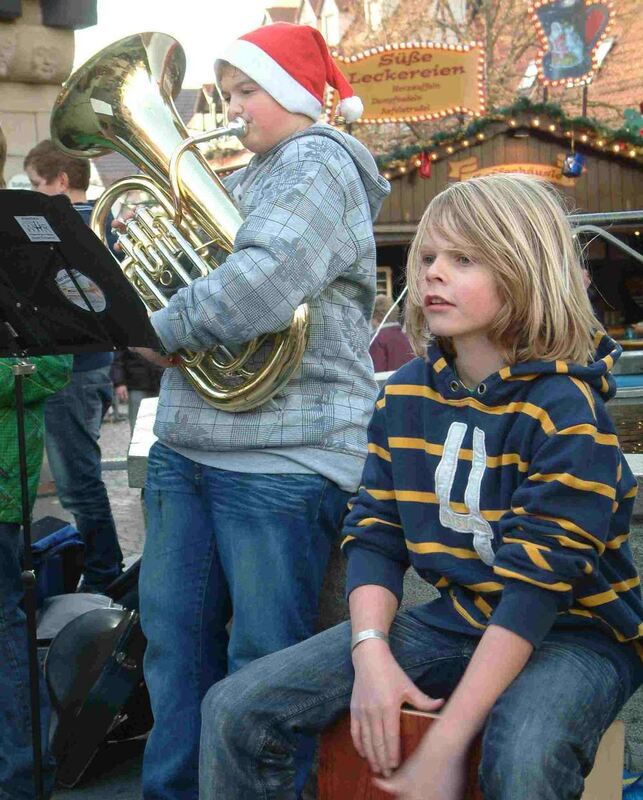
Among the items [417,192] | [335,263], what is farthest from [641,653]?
[417,192]

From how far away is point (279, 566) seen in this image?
2689 mm

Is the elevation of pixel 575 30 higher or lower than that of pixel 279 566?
higher

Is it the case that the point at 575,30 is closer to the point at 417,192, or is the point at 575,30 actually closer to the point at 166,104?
the point at 417,192

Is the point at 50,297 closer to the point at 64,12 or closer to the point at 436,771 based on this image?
the point at 436,771

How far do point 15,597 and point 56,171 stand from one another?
2.83 m

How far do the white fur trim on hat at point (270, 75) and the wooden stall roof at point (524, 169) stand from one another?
593 inches

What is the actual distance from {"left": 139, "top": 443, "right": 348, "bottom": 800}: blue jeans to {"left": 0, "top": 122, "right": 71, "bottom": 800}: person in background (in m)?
0.48

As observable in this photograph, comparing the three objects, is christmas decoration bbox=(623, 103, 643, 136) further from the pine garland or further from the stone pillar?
the stone pillar

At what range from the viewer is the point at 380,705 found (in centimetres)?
201

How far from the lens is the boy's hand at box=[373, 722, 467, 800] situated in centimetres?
192

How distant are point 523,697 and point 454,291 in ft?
2.43

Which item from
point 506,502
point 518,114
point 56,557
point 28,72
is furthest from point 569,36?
point 506,502

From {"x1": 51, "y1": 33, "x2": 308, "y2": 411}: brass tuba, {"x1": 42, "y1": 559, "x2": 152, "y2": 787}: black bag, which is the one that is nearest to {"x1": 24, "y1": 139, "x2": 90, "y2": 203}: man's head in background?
Answer: {"x1": 51, "y1": 33, "x2": 308, "y2": 411}: brass tuba

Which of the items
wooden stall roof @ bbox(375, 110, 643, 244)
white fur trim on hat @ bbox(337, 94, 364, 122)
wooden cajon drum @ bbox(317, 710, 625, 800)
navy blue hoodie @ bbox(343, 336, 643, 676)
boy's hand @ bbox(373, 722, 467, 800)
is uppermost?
white fur trim on hat @ bbox(337, 94, 364, 122)
